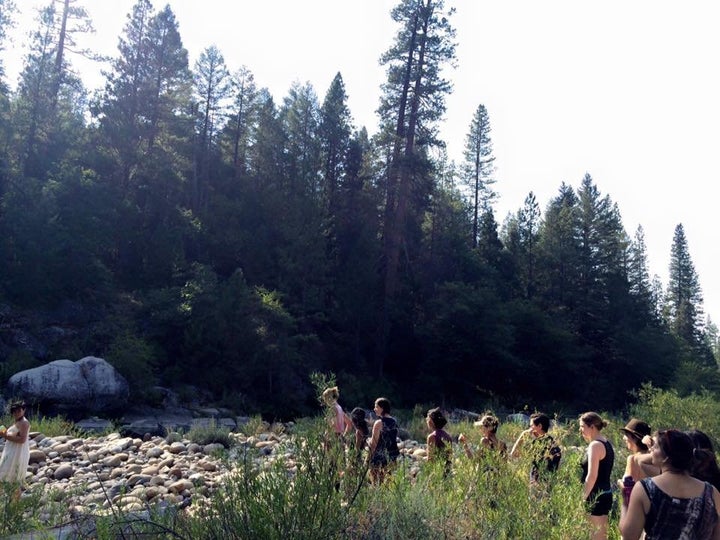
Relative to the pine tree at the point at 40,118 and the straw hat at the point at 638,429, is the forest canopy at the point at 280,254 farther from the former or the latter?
the straw hat at the point at 638,429

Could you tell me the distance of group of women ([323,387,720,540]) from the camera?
12.6 ft

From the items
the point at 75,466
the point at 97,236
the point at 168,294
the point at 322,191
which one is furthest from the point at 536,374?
the point at 75,466

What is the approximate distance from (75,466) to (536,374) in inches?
1255

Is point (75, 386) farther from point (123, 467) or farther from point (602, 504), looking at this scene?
point (602, 504)

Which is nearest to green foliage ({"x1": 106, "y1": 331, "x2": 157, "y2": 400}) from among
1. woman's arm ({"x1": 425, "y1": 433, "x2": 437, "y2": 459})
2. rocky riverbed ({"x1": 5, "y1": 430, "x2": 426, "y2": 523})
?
rocky riverbed ({"x1": 5, "y1": 430, "x2": 426, "y2": 523})

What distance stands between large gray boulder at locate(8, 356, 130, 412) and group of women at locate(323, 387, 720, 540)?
14.5 metres

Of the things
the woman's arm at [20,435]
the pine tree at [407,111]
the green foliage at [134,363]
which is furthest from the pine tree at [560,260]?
the woman's arm at [20,435]

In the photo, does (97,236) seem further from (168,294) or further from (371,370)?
(371,370)

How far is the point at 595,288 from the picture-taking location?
156 feet

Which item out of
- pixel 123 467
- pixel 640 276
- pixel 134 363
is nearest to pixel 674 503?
pixel 123 467

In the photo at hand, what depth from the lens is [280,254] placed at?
33.2 meters

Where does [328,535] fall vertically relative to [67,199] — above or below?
below

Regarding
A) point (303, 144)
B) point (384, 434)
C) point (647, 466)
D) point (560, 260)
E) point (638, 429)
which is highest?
point (303, 144)

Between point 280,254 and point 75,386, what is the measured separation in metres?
15.4
